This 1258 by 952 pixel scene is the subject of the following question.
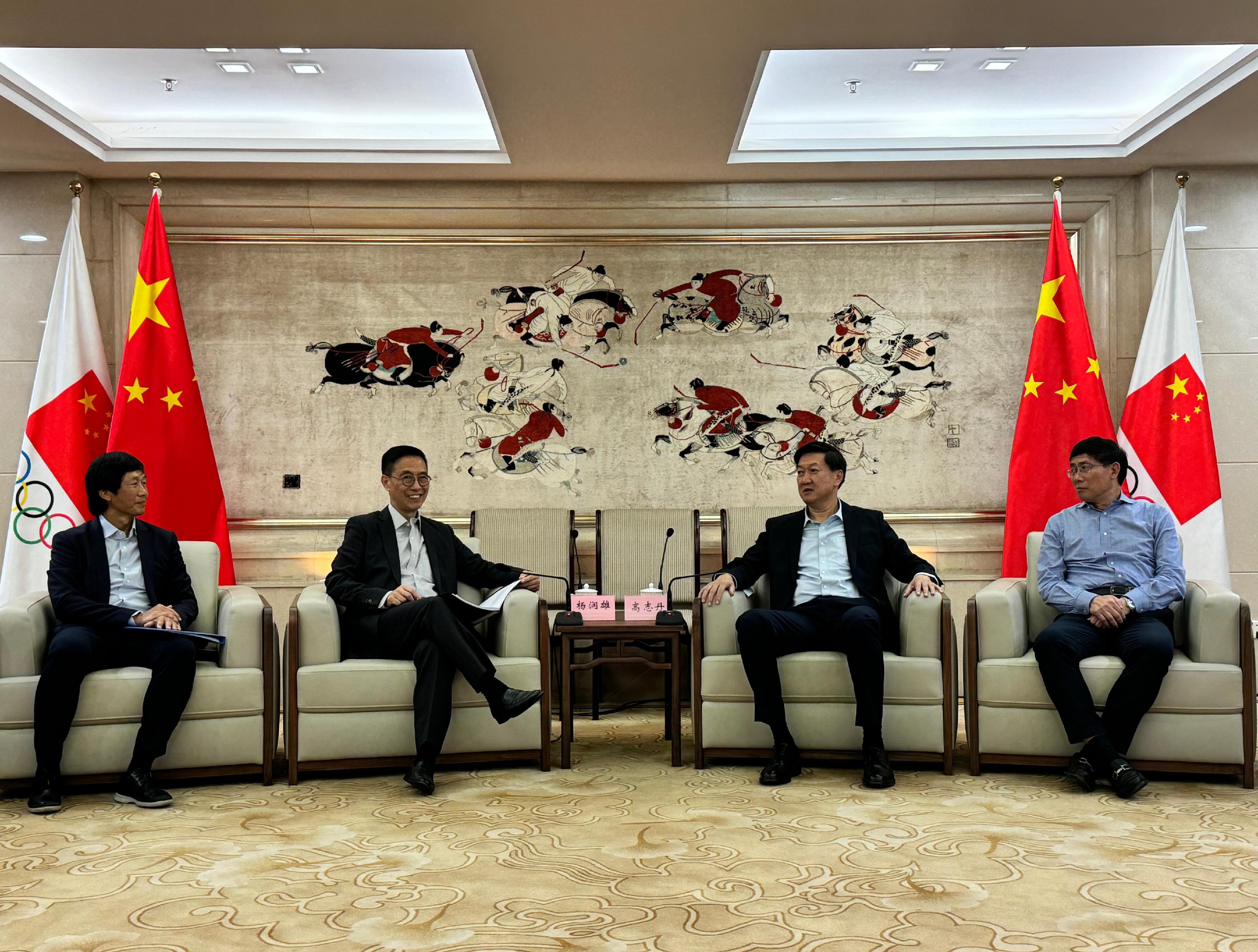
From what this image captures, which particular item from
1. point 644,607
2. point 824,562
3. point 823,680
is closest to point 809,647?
point 823,680

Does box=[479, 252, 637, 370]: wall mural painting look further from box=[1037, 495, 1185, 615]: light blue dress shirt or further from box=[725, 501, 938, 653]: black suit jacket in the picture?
box=[1037, 495, 1185, 615]: light blue dress shirt

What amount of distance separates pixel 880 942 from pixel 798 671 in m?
1.65

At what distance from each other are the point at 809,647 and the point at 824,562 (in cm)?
39

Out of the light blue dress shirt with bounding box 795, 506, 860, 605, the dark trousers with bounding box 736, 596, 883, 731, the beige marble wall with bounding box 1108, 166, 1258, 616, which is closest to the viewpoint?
the dark trousers with bounding box 736, 596, 883, 731

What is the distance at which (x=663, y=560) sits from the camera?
5.16m

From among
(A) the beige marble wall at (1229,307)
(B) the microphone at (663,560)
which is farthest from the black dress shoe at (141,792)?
(A) the beige marble wall at (1229,307)

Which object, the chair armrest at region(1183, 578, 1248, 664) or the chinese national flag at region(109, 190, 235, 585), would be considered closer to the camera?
the chair armrest at region(1183, 578, 1248, 664)

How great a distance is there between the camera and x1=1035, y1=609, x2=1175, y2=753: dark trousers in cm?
360

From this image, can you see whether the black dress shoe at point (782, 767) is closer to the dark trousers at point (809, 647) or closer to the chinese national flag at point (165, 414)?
the dark trousers at point (809, 647)

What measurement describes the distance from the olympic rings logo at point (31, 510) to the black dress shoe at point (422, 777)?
102 inches

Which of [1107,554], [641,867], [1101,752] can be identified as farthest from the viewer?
[1107,554]

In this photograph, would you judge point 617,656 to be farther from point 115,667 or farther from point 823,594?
point 115,667

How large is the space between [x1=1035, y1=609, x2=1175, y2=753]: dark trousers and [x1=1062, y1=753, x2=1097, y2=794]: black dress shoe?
2.7 inches

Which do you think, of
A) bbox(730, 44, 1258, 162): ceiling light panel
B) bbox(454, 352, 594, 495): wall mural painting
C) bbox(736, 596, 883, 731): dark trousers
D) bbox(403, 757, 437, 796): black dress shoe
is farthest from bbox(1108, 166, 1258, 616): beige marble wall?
bbox(403, 757, 437, 796): black dress shoe
